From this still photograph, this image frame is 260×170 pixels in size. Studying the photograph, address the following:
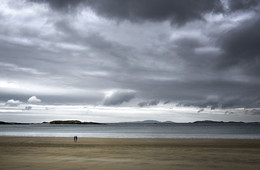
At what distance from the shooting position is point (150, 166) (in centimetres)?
1627

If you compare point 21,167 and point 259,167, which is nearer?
point 21,167

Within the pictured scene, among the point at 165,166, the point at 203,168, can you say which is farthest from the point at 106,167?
the point at 203,168

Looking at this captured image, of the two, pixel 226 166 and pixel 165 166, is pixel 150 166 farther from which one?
pixel 226 166

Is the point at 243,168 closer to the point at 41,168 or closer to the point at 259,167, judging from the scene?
the point at 259,167

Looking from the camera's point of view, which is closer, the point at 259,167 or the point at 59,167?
the point at 59,167

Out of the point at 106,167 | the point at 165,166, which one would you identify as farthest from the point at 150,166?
the point at 106,167

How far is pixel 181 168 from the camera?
15.6m

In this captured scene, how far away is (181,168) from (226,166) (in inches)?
136

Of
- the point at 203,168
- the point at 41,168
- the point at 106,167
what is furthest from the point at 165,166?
the point at 41,168

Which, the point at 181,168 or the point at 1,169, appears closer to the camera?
the point at 1,169

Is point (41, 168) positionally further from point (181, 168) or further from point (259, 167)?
point (259, 167)

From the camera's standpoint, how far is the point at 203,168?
15750 millimetres

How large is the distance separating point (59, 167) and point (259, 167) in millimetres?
13572

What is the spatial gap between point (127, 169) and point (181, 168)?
3.61 m
